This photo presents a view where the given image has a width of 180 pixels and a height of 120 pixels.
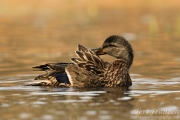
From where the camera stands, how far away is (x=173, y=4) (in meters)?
30.6

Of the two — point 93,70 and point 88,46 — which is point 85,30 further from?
point 93,70

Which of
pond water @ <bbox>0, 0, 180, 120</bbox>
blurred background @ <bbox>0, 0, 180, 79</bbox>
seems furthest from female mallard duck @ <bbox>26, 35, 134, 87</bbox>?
blurred background @ <bbox>0, 0, 180, 79</bbox>

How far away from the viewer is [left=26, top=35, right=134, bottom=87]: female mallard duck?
36.2 ft

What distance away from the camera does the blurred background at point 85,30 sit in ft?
48.6

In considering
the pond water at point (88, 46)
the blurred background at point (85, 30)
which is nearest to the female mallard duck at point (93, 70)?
the pond water at point (88, 46)

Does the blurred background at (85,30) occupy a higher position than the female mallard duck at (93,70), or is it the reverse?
the blurred background at (85,30)

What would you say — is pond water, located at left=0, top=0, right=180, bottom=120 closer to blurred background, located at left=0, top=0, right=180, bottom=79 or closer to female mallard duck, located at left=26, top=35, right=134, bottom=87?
blurred background, located at left=0, top=0, right=180, bottom=79

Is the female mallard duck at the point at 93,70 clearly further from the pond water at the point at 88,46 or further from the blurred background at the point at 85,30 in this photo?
the blurred background at the point at 85,30

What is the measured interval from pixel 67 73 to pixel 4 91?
1189mm

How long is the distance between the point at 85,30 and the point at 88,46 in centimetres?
474

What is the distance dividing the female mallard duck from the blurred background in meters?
1.25

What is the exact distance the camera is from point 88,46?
17.7m

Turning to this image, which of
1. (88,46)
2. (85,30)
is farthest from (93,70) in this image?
(85,30)

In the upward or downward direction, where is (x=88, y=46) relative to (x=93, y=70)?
upward
